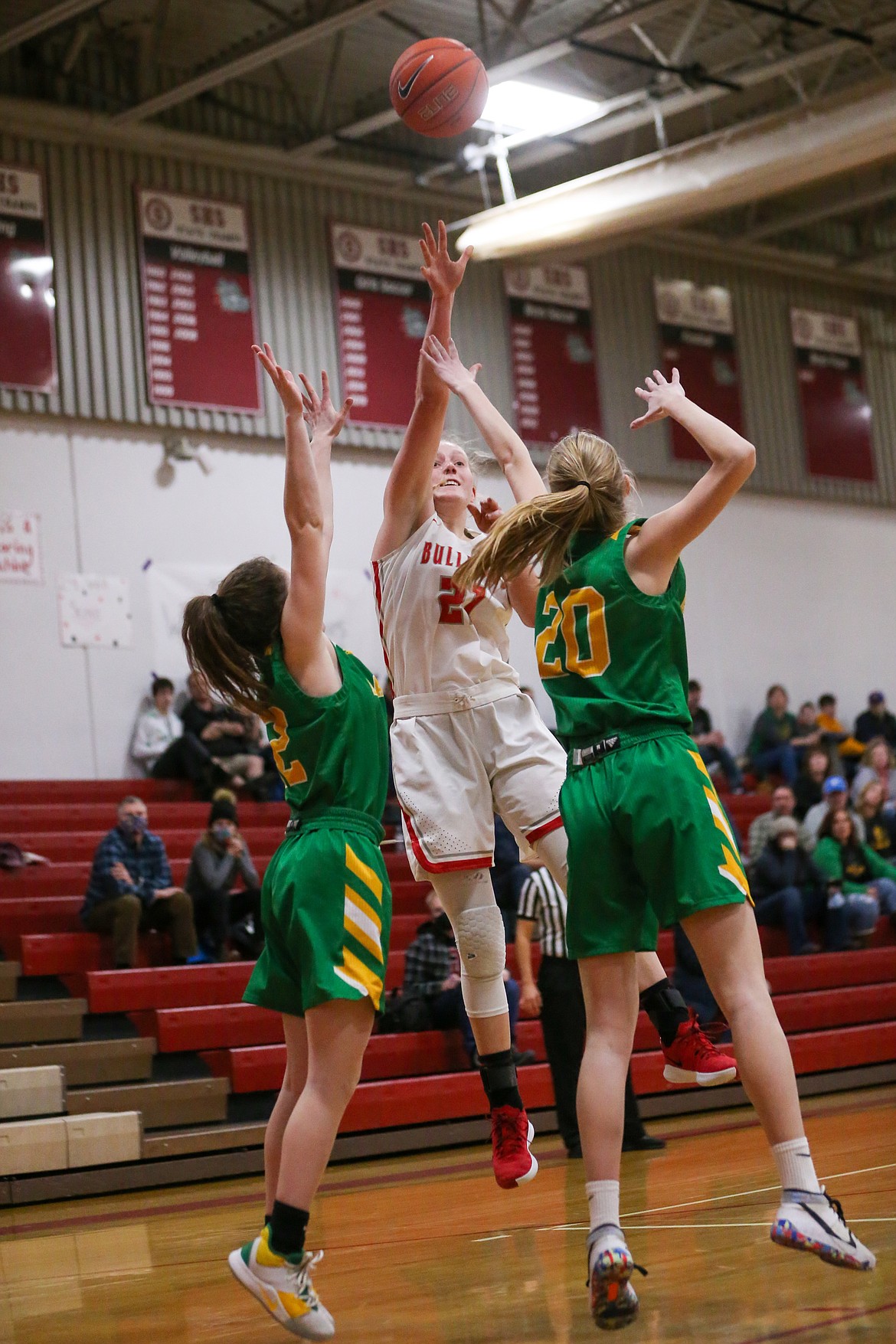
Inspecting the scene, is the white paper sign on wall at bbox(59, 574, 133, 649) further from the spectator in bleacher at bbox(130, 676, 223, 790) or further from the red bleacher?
the red bleacher

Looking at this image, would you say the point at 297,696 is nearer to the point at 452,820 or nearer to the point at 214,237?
the point at 452,820

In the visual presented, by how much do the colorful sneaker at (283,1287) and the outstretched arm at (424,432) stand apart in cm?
196

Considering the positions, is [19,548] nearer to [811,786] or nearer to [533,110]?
[533,110]

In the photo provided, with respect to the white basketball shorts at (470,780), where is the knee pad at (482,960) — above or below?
below

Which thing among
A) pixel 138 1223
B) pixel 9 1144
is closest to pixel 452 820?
pixel 138 1223

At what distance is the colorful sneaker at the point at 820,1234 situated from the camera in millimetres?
3287

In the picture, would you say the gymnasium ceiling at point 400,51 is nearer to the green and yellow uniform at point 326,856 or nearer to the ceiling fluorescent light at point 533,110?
the ceiling fluorescent light at point 533,110

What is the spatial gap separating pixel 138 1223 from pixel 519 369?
11435 mm

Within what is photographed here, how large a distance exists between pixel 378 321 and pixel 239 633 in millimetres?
11699

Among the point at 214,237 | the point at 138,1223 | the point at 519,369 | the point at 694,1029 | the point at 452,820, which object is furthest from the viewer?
the point at 519,369

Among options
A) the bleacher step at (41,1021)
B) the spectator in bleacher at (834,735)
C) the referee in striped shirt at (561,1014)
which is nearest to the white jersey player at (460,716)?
the referee in striped shirt at (561,1014)

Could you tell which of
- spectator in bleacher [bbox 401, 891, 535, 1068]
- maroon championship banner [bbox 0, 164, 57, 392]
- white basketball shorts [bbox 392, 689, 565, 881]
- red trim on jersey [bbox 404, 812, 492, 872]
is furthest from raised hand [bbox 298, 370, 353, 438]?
maroon championship banner [bbox 0, 164, 57, 392]

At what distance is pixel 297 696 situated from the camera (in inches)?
149

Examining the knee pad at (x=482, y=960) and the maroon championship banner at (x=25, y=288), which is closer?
the knee pad at (x=482, y=960)
